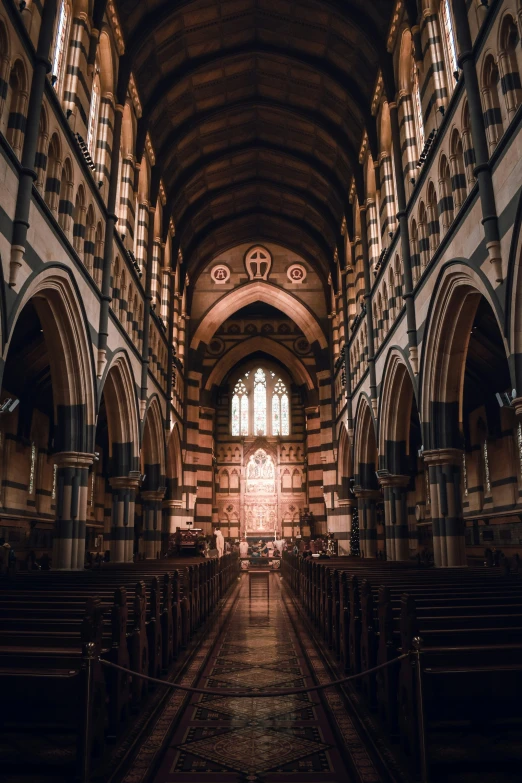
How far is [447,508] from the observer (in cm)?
1341

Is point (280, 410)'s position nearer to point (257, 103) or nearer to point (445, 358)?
point (257, 103)

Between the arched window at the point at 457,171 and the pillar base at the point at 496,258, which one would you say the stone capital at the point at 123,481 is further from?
the pillar base at the point at 496,258

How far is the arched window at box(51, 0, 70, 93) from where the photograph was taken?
1287 cm

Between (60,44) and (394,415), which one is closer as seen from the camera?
(60,44)

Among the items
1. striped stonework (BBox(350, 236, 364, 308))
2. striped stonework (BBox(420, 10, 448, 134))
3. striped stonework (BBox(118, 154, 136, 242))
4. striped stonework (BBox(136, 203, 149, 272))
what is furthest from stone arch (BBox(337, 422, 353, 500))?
striped stonework (BBox(420, 10, 448, 134))

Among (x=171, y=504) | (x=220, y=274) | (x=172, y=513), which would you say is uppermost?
(x=220, y=274)

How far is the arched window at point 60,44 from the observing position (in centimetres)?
1287

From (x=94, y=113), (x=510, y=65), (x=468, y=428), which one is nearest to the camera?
(x=510, y=65)

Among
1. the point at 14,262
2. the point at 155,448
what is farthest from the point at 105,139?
the point at 155,448

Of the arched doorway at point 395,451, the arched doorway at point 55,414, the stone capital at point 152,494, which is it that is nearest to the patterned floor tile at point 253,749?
the arched doorway at point 55,414

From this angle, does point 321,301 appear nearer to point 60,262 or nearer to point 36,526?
point 36,526

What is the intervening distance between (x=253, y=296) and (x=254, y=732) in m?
30.0

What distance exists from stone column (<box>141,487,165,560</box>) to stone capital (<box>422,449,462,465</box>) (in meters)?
13.2

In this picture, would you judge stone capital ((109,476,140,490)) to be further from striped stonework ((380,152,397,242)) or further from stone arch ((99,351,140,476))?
striped stonework ((380,152,397,242))
